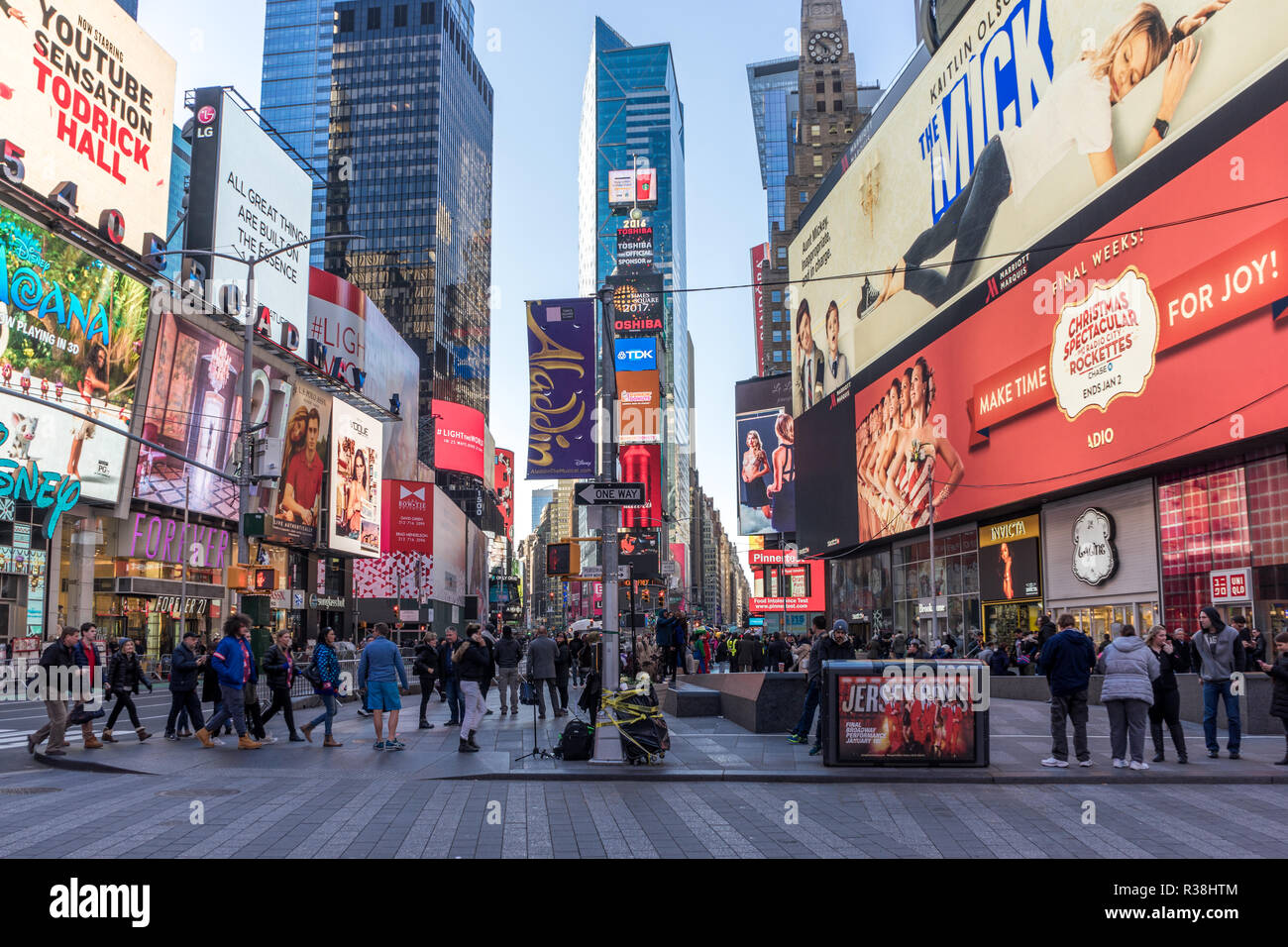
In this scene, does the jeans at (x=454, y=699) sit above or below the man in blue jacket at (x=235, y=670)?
below

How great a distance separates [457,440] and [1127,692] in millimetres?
112721

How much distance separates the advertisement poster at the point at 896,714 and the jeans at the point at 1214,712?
385 cm

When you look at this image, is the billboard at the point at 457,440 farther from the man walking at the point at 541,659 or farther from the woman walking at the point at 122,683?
the woman walking at the point at 122,683

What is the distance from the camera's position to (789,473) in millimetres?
93188

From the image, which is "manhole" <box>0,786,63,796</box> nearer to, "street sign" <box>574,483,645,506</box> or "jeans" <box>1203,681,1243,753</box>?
"street sign" <box>574,483,645,506</box>

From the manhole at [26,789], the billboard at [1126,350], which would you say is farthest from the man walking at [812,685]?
the billboard at [1126,350]

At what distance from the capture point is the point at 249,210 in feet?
205

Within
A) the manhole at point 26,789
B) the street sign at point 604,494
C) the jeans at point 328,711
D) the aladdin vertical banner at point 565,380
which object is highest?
the aladdin vertical banner at point 565,380

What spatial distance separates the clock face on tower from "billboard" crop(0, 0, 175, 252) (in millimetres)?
85367

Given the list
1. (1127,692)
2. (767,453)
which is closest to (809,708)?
(1127,692)

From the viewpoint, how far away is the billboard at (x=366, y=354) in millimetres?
80125

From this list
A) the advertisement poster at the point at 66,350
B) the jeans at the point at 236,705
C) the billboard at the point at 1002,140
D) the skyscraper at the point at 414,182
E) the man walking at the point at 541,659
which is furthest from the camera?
the skyscraper at the point at 414,182

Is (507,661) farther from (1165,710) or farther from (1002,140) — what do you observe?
(1002,140)
